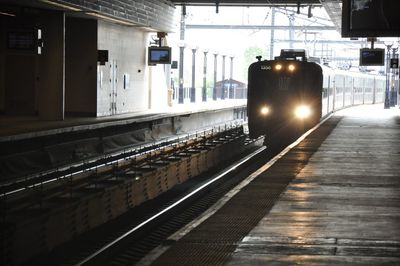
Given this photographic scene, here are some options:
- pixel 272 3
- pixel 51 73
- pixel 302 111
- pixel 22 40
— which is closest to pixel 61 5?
pixel 22 40

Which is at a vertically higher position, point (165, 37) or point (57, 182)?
point (165, 37)

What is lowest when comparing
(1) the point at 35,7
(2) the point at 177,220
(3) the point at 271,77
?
(2) the point at 177,220

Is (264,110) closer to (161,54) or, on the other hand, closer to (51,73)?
(51,73)

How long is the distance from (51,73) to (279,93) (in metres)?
8.16

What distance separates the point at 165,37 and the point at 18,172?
2169 centimetres

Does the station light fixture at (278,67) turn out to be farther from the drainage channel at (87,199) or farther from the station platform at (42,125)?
the drainage channel at (87,199)

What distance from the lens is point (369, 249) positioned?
28.4 ft

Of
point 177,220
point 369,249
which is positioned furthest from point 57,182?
point 369,249

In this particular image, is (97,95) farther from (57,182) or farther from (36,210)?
(36,210)

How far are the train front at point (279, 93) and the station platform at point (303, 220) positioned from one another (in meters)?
9.14

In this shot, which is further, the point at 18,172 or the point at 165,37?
the point at 165,37

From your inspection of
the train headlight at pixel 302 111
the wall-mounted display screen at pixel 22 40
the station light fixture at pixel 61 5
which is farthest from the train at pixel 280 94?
the wall-mounted display screen at pixel 22 40

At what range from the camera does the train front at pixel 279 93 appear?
2764cm

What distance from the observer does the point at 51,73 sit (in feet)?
91.2
